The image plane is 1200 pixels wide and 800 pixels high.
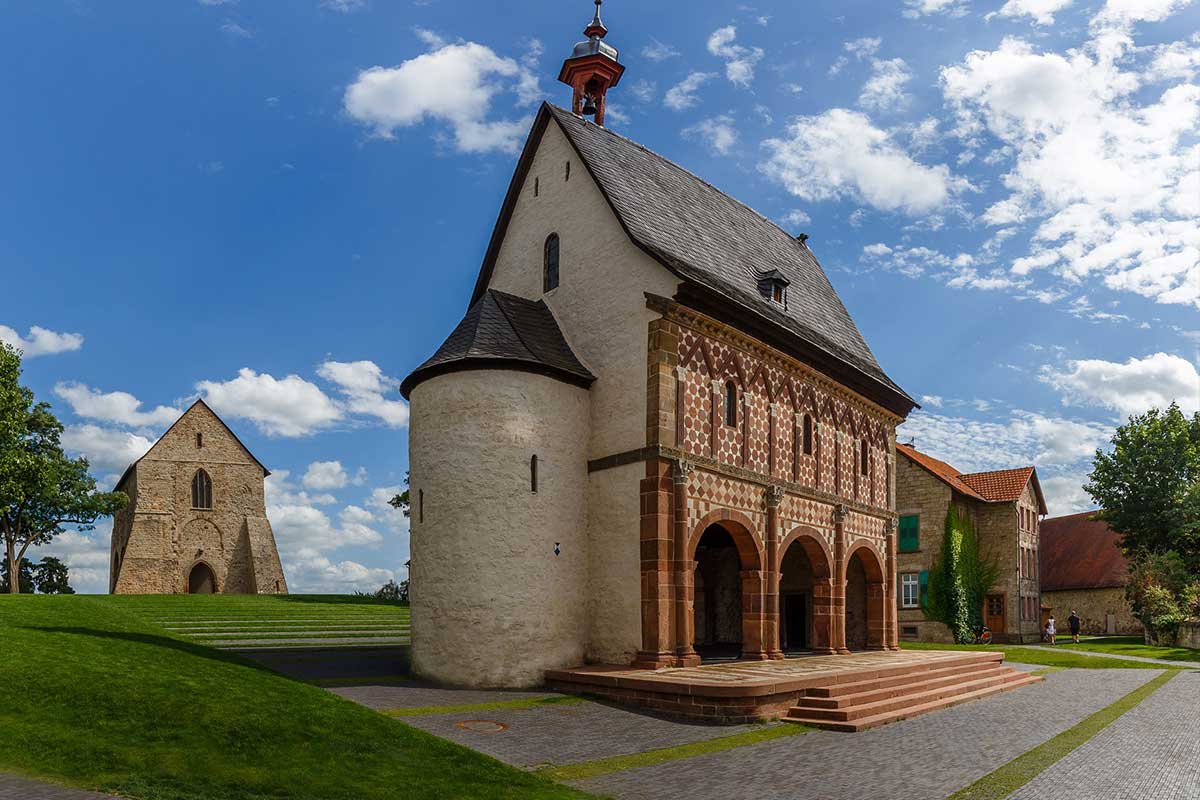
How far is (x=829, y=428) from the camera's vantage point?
28312mm

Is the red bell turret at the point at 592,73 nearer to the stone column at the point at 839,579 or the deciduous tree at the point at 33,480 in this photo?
the stone column at the point at 839,579

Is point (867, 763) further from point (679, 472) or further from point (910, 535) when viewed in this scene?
point (910, 535)

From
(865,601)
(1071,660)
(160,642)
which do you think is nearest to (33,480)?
(160,642)

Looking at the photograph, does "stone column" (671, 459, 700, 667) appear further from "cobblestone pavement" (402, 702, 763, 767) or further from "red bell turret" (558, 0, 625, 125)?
"red bell turret" (558, 0, 625, 125)

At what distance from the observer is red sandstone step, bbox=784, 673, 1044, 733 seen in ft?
53.7

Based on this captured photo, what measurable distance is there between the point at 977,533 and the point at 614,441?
32.6 m

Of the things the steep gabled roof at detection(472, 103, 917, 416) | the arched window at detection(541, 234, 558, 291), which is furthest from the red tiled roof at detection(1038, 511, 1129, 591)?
the arched window at detection(541, 234, 558, 291)

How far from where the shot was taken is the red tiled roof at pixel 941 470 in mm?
46250

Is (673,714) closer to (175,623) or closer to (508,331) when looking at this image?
(508,331)

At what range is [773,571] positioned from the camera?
78.3 ft

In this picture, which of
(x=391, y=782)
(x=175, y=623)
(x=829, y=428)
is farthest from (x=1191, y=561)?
(x=391, y=782)

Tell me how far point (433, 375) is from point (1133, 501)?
144 feet

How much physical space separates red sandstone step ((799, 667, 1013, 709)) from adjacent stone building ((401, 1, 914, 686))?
3728 mm

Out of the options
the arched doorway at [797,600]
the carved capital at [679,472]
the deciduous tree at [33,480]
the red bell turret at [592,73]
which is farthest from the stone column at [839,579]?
the deciduous tree at [33,480]
